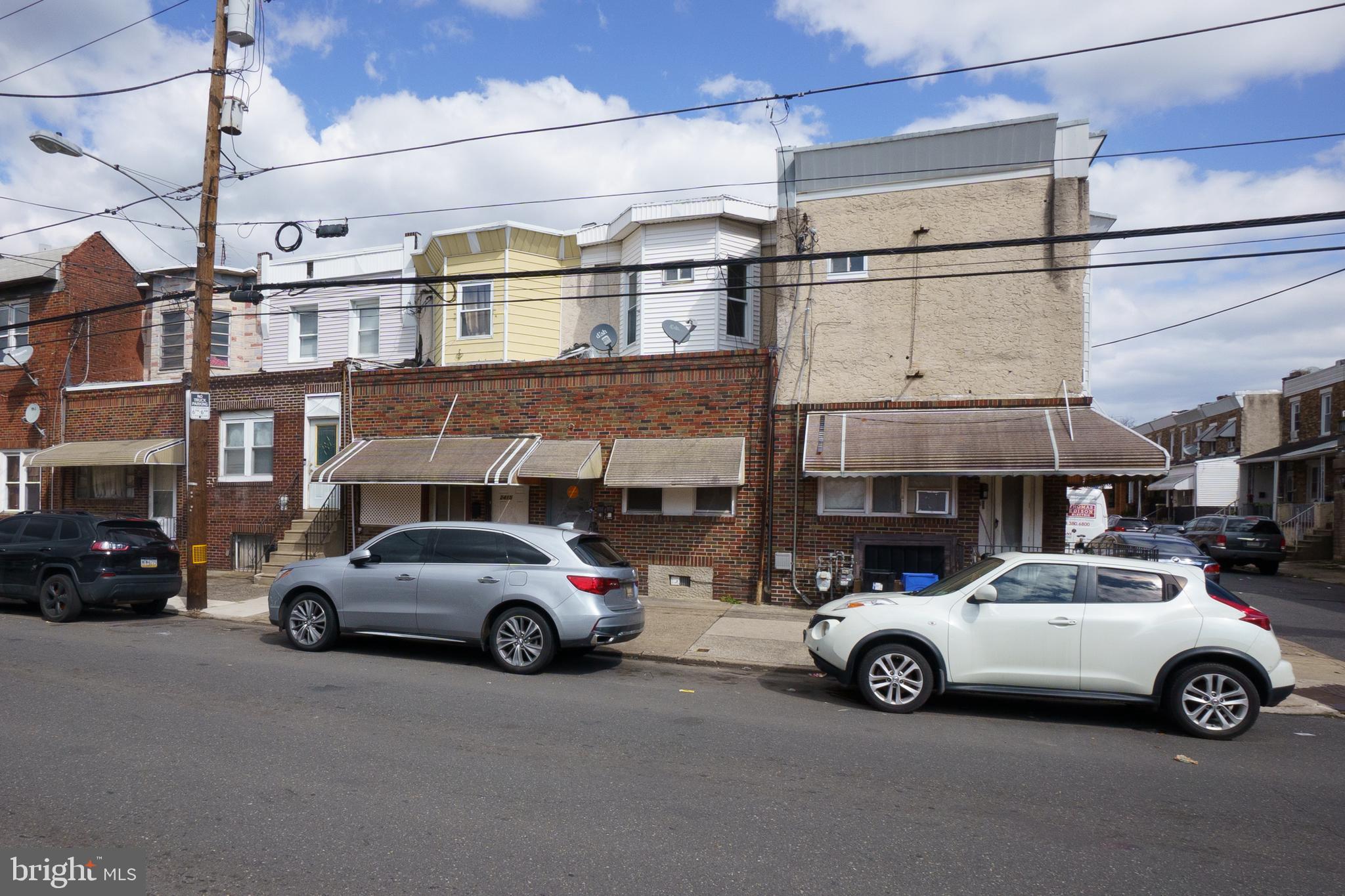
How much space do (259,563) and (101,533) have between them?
6405 millimetres

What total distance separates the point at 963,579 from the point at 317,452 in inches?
563

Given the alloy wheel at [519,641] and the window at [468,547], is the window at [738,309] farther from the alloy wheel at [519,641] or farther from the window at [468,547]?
the alloy wheel at [519,641]

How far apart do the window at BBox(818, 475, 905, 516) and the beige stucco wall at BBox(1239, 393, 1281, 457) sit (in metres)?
33.4

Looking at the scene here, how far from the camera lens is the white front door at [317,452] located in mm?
18297

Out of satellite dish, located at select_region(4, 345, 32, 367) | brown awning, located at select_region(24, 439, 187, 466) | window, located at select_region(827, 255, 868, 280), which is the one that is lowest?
brown awning, located at select_region(24, 439, 187, 466)

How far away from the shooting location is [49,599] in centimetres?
1220

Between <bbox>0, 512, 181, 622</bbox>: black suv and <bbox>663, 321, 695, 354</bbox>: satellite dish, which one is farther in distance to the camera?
<bbox>663, 321, 695, 354</bbox>: satellite dish

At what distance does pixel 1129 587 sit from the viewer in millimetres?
Answer: 7840

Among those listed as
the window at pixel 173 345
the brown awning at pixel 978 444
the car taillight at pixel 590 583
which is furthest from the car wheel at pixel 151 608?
the window at pixel 173 345

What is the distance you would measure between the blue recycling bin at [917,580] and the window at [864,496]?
3.55 ft

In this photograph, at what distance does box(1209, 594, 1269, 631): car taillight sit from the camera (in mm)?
7504

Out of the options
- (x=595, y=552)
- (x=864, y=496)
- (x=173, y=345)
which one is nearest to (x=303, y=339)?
(x=173, y=345)

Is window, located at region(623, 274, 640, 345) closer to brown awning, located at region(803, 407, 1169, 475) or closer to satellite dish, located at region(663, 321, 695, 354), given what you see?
satellite dish, located at region(663, 321, 695, 354)

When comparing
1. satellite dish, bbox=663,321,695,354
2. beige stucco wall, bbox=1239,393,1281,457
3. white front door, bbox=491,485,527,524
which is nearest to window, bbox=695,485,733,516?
satellite dish, bbox=663,321,695,354
